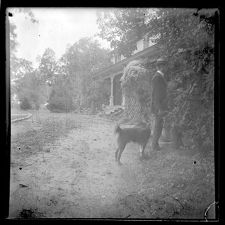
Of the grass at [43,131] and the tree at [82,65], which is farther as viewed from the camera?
the tree at [82,65]

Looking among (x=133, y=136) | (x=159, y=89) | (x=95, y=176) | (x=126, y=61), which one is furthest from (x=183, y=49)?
(x=95, y=176)

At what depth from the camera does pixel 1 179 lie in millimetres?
2354

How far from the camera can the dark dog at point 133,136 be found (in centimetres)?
253

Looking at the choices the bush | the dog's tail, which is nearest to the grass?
the bush

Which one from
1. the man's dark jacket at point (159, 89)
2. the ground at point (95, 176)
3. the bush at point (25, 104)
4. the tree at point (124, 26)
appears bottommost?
the ground at point (95, 176)

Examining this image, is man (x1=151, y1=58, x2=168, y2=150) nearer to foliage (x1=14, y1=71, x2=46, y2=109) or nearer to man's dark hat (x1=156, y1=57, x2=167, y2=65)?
man's dark hat (x1=156, y1=57, x2=167, y2=65)

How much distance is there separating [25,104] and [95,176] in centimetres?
118

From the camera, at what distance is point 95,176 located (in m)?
2.46

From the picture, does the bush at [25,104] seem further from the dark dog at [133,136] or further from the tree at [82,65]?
the dark dog at [133,136]

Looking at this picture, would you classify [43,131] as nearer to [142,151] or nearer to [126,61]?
[142,151]

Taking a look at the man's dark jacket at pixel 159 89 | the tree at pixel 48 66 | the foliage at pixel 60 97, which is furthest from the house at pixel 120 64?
the tree at pixel 48 66

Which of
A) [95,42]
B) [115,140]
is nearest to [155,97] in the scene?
[115,140]

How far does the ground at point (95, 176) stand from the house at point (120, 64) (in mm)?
314
